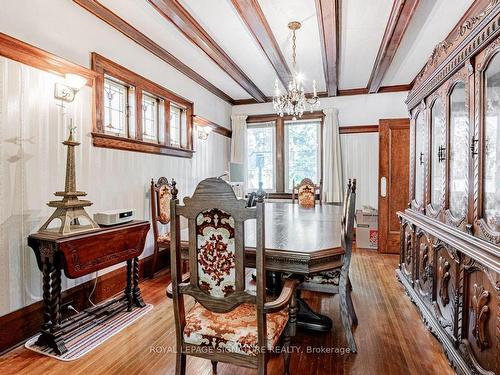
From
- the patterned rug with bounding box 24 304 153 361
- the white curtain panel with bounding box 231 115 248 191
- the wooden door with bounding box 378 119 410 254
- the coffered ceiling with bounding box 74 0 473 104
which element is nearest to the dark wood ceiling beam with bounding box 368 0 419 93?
the coffered ceiling with bounding box 74 0 473 104

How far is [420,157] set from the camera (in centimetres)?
285

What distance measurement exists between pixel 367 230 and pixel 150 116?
12.7ft

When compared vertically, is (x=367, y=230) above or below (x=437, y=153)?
below

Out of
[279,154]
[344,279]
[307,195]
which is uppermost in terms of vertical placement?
[279,154]

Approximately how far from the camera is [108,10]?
277 cm

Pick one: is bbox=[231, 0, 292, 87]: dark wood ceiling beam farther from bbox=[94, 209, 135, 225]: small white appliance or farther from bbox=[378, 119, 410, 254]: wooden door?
bbox=[94, 209, 135, 225]: small white appliance

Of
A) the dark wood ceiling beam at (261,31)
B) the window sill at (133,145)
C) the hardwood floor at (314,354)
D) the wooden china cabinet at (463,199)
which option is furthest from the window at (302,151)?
the hardwood floor at (314,354)

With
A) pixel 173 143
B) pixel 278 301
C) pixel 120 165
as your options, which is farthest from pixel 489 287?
pixel 173 143

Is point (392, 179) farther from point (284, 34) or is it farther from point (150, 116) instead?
point (150, 116)

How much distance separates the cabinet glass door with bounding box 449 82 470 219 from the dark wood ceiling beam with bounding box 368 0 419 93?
1.18 metres

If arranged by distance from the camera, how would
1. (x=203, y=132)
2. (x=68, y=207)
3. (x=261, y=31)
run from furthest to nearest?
(x=203, y=132) < (x=261, y=31) < (x=68, y=207)

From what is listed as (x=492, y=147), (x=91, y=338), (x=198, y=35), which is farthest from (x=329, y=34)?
(x=91, y=338)

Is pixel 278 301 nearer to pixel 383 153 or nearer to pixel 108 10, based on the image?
pixel 108 10

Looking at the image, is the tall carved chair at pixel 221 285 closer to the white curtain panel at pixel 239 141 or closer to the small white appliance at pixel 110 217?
the small white appliance at pixel 110 217
